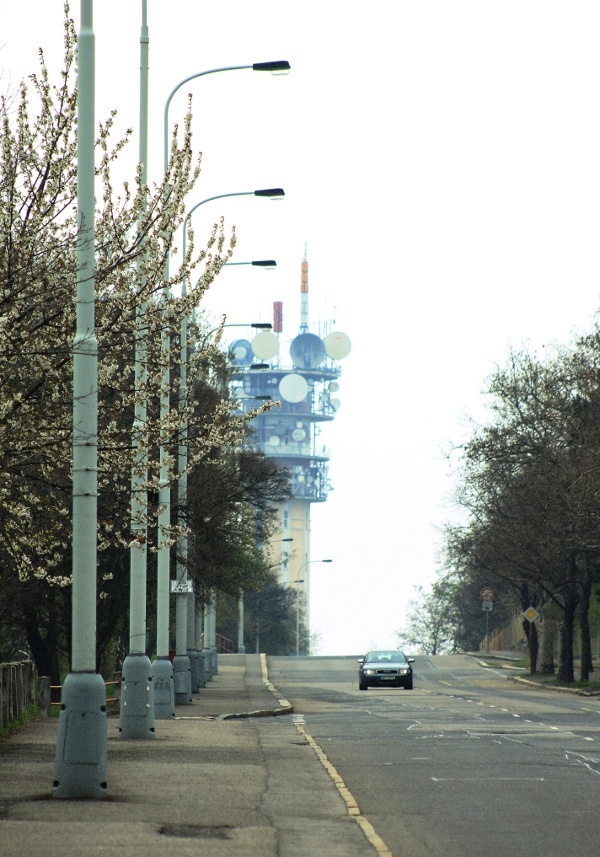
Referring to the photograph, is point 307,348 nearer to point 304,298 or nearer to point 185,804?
point 304,298

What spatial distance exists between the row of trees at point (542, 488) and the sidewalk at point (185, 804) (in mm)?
24709

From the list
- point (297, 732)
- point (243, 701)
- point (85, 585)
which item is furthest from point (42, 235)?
point (243, 701)

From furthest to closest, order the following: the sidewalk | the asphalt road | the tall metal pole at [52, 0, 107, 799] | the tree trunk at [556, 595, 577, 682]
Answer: the tree trunk at [556, 595, 577, 682], the tall metal pole at [52, 0, 107, 799], the asphalt road, the sidewalk

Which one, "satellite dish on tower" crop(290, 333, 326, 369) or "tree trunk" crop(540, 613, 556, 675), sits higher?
"satellite dish on tower" crop(290, 333, 326, 369)

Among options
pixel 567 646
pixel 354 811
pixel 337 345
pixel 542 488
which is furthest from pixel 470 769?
pixel 337 345

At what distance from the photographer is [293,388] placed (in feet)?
557

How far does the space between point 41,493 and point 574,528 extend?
93.7ft

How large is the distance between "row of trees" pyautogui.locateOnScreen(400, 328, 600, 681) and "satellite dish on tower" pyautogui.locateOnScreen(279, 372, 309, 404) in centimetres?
10338

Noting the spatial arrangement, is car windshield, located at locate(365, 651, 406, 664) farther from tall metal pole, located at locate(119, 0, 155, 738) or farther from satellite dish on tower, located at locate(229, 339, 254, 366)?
satellite dish on tower, located at locate(229, 339, 254, 366)

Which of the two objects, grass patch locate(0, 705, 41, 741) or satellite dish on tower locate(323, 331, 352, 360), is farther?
satellite dish on tower locate(323, 331, 352, 360)

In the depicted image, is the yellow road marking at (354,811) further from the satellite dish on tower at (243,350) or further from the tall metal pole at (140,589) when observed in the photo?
the satellite dish on tower at (243,350)

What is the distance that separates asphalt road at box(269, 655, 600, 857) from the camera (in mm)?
12359

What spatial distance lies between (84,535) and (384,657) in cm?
4080

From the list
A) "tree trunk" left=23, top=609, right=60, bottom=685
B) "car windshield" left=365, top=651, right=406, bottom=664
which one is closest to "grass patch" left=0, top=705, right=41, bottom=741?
"tree trunk" left=23, top=609, right=60, bottom=685
